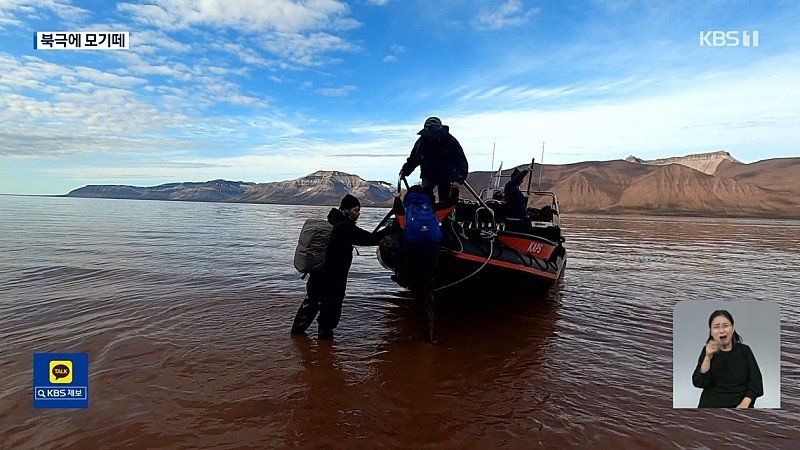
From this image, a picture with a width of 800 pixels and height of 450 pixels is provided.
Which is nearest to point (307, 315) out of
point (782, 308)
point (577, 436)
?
point (577, 436)

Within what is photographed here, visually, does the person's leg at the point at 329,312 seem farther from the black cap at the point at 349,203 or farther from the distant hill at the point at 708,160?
the distant hill at the point at 708,160

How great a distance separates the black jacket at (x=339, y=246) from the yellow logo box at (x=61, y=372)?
260cm

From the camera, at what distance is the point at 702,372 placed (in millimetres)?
2930

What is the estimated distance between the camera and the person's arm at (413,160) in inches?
245

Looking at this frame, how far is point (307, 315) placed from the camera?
5.37 meters

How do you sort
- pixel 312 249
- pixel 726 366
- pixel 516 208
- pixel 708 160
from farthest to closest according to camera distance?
pixel 708 160 < pixel 516 208 < pixel 312 249 < pixel 726 366

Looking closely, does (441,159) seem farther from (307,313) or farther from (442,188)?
(307,313)

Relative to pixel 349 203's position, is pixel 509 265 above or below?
below

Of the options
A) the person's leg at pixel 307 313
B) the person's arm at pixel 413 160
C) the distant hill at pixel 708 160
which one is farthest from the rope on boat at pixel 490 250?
the distant hill at pixel 708 160

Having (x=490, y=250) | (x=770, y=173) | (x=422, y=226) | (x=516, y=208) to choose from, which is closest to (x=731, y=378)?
(x=422, y=226)

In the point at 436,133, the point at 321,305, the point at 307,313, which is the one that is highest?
the point at 436,133

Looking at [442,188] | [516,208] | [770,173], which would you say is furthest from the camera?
[770,173]

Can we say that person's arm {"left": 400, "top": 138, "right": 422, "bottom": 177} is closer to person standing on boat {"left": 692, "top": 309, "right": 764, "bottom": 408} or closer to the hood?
the hood

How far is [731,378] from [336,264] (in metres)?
3.79
